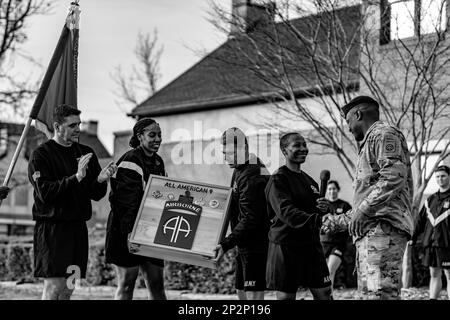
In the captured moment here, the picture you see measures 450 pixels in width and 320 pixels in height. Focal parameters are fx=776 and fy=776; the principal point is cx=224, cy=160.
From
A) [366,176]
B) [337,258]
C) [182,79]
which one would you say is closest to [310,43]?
[337,258]

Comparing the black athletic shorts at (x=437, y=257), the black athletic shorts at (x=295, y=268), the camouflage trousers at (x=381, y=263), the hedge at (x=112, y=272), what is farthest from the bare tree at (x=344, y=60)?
the camouflage trousers at (x=381, y=263)

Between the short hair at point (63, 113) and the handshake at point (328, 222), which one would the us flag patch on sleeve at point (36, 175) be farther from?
the handshake at point (328, 222)

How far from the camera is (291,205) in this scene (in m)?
7.34

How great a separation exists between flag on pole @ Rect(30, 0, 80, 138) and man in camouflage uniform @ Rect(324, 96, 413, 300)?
379 cm

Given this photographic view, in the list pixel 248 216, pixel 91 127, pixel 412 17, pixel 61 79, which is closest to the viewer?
pixel 248 216

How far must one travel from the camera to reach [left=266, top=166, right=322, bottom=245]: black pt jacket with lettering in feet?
24.0

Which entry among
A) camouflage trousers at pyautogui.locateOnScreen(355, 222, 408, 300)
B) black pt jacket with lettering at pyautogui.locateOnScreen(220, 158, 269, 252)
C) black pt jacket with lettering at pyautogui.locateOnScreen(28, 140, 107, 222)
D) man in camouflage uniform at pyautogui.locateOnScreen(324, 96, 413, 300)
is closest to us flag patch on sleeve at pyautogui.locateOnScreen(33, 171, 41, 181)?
black pt jacket with lettering at pyautogui.locateOnScreen(28, 140, 107, 222)

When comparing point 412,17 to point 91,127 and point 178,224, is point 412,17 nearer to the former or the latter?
point 178,224

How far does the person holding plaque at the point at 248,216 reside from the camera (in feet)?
26.0

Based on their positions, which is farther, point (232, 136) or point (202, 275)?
point (202, 275)

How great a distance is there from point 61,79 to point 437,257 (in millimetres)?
7059

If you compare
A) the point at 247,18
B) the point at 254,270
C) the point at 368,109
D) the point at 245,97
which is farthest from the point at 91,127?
the point at 368,109

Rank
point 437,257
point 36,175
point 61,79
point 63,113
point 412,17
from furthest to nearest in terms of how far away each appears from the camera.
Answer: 1. point 412,17
2. point 437,257
3. point 61,79
4. point 63,113
5. point 36,175

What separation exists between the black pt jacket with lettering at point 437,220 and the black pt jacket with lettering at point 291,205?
5594mm
